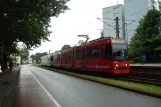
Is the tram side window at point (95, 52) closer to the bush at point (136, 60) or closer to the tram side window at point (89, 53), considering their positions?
the tram side window at point (89, 53)

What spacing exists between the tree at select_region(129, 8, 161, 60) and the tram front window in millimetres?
29241

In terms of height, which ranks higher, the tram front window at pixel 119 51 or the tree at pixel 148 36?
the tree at pixel 148 36

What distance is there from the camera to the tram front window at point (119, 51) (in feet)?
79.8

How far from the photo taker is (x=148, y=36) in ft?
183

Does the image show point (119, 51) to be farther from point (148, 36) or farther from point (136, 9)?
point (136, 9)

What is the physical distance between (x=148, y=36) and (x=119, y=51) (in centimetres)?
3291

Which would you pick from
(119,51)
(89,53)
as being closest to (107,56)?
(119,51)

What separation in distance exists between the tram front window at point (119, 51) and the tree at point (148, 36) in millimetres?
29241

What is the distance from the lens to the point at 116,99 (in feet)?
40.4

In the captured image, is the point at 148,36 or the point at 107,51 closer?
the point at 107,51

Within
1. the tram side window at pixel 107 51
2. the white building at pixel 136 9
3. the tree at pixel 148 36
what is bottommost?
the tram side window at pixel 107 51

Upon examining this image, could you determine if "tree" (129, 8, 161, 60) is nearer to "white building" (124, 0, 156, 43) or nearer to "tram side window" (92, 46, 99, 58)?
"white building" (124, 0, 156, 43)

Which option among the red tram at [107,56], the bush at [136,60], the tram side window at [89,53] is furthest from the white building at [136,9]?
the red tram at [107,56]

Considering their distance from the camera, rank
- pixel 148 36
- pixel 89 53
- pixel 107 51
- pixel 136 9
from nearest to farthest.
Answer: pixel 107 51, pixel 89 53, pixel 148 36, pixel 136 9
